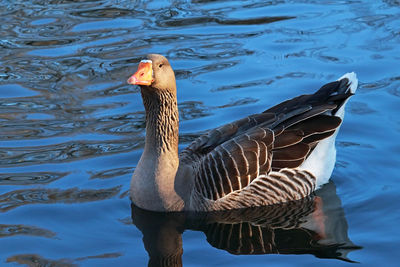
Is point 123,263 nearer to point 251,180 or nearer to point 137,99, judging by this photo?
point 251,180

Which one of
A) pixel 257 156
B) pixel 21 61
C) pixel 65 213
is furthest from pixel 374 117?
pixel 21 61

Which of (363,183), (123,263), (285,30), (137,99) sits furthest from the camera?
(285,30)

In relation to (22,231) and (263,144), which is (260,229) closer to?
(263,144)

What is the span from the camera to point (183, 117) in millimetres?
10594

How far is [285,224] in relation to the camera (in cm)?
802

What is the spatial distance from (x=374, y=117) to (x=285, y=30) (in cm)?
392

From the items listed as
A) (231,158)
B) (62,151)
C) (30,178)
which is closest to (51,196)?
(30,178)

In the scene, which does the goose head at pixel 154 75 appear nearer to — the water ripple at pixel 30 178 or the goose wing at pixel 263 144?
the goose wing at pixel 263 144

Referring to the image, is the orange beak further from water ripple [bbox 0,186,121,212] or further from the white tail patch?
the white tail patch

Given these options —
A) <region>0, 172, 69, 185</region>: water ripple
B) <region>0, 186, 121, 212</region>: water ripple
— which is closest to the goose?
<region>0, 186, 121, 212</region>: water ripple

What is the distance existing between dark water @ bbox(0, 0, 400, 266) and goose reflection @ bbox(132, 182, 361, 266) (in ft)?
0.07

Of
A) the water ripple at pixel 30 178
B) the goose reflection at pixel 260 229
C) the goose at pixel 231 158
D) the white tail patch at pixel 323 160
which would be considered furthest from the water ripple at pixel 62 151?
the white tail patch at pixel 323 160

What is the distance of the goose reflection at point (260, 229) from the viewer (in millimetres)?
7414

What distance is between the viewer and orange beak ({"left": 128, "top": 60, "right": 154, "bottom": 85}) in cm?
747
